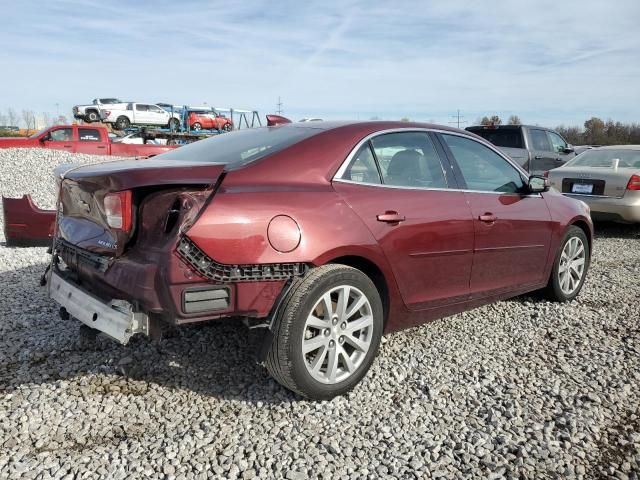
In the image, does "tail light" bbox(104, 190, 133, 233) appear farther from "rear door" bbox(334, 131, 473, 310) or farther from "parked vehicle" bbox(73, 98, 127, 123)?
"parked vehicle" bbox(73, 98, 127, 123)

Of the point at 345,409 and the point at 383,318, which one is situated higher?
the point at 383,318

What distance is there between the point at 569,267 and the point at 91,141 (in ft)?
53.0

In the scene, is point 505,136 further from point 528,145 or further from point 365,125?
point 365,125

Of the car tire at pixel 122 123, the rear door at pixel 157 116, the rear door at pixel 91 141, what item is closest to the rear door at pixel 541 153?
the rear door at pixel 91 141

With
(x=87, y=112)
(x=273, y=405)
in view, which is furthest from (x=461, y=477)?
(x=87, y=112)

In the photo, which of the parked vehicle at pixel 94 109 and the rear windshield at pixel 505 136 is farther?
the parked vehicle at pixel 94 109

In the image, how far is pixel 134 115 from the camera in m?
29.9

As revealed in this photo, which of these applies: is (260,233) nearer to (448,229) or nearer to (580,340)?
(448,229)

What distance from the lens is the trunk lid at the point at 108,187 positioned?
8.25ft

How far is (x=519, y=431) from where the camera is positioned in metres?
2.61

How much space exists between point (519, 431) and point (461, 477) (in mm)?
530

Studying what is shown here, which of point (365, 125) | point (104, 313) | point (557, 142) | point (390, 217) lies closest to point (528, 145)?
point (557, 142)

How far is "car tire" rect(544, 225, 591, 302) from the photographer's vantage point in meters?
4.59

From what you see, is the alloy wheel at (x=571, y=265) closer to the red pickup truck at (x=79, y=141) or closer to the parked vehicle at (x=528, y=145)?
the parked vehicle at (x=528, y=145)
